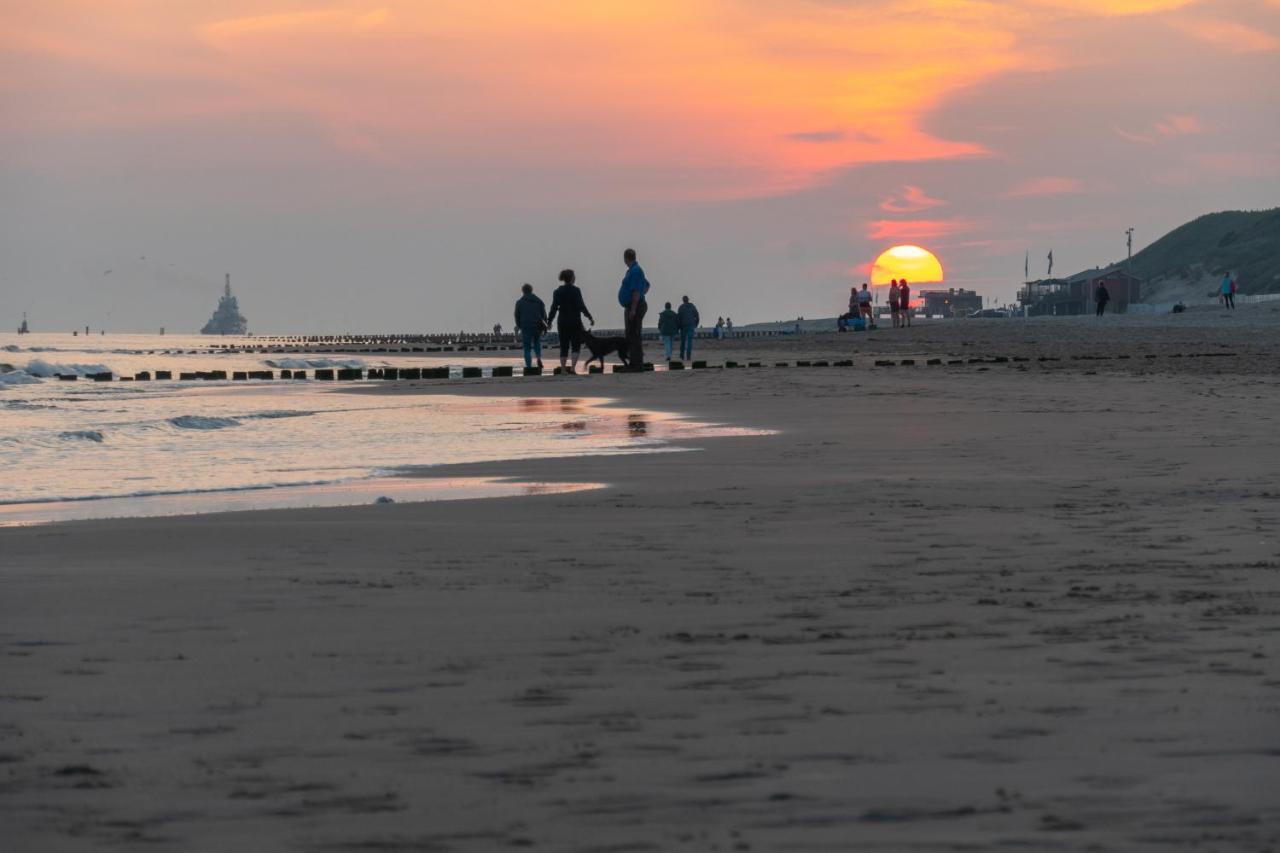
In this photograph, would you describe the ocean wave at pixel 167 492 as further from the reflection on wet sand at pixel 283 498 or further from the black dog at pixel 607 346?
the black dog at pixel 607 346

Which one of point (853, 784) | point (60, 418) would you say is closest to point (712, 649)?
point (853, 784)

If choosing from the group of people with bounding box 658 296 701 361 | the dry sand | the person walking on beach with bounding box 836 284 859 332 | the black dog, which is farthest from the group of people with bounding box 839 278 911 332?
the dry sand

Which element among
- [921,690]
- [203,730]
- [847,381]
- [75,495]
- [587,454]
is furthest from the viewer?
[847,381]

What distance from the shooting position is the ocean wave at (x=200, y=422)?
19.4 m

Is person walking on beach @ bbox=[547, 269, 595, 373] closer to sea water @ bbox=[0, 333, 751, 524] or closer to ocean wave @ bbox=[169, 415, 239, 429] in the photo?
sea water @ bbox=[0, 333, 751, 524]

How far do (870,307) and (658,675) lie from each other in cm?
7146

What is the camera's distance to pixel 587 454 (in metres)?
14.5

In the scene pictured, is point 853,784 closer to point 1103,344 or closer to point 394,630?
point 394,630

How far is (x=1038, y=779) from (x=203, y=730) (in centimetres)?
211

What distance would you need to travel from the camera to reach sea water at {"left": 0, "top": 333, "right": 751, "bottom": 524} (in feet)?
37.1

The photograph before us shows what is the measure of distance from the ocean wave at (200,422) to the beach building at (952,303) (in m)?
155

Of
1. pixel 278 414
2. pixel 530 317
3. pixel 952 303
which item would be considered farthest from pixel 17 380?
pixel 952 303

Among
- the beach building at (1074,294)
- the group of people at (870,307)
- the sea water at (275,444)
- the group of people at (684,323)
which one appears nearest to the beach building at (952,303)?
the beach building at (1074,294)

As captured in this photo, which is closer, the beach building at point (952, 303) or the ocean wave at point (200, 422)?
the ocean wave at point (200, 422)
